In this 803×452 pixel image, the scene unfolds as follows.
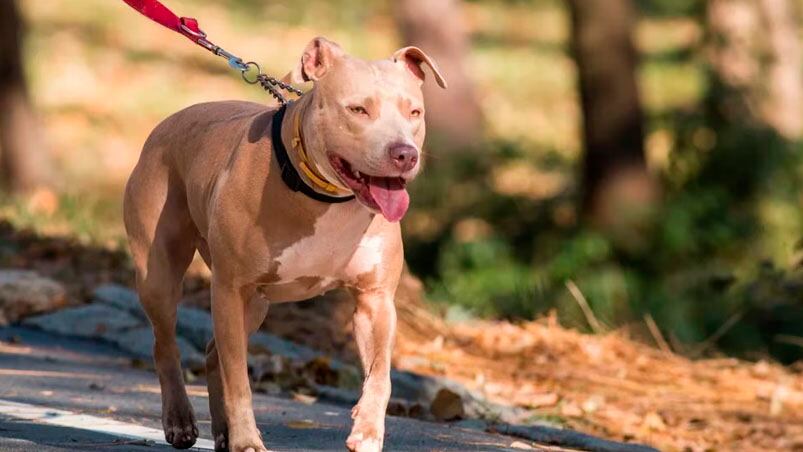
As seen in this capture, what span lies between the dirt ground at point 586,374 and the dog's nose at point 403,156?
3192 mm

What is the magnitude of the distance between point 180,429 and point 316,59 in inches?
66.9

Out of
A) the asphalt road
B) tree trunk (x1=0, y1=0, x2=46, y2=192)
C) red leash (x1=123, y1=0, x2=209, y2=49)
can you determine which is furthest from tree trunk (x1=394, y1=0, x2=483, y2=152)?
red leash (x1=123, y1=0, x2=209, y2=49)

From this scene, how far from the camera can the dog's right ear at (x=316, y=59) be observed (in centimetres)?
595

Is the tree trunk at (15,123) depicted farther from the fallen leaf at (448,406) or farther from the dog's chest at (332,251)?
the dog's chest at (332,251)

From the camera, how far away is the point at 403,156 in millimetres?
5527

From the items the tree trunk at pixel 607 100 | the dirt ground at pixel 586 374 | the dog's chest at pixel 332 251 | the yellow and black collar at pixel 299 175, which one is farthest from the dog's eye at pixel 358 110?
the tree trunk at pixel 607 100

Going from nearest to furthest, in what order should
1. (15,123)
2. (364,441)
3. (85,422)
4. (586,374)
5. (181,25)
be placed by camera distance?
(364,441) < (85,422) < (181,25) < (586,374) < (15,123)

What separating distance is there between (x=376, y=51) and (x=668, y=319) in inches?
843

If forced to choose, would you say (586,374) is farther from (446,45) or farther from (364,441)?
(446,45)

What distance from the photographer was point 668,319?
37.1ft

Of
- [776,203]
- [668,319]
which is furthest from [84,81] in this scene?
[668,319]

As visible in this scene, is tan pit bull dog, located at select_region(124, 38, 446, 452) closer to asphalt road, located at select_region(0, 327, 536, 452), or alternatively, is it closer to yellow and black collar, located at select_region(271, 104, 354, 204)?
yellow and black collar, located at select_region(271, 104, 354, 204)

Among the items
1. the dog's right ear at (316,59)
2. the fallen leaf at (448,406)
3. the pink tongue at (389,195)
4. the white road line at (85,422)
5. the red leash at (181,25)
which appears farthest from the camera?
→ the fallen leaf at (448,406)

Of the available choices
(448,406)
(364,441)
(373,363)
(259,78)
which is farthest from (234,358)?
(448,406)
